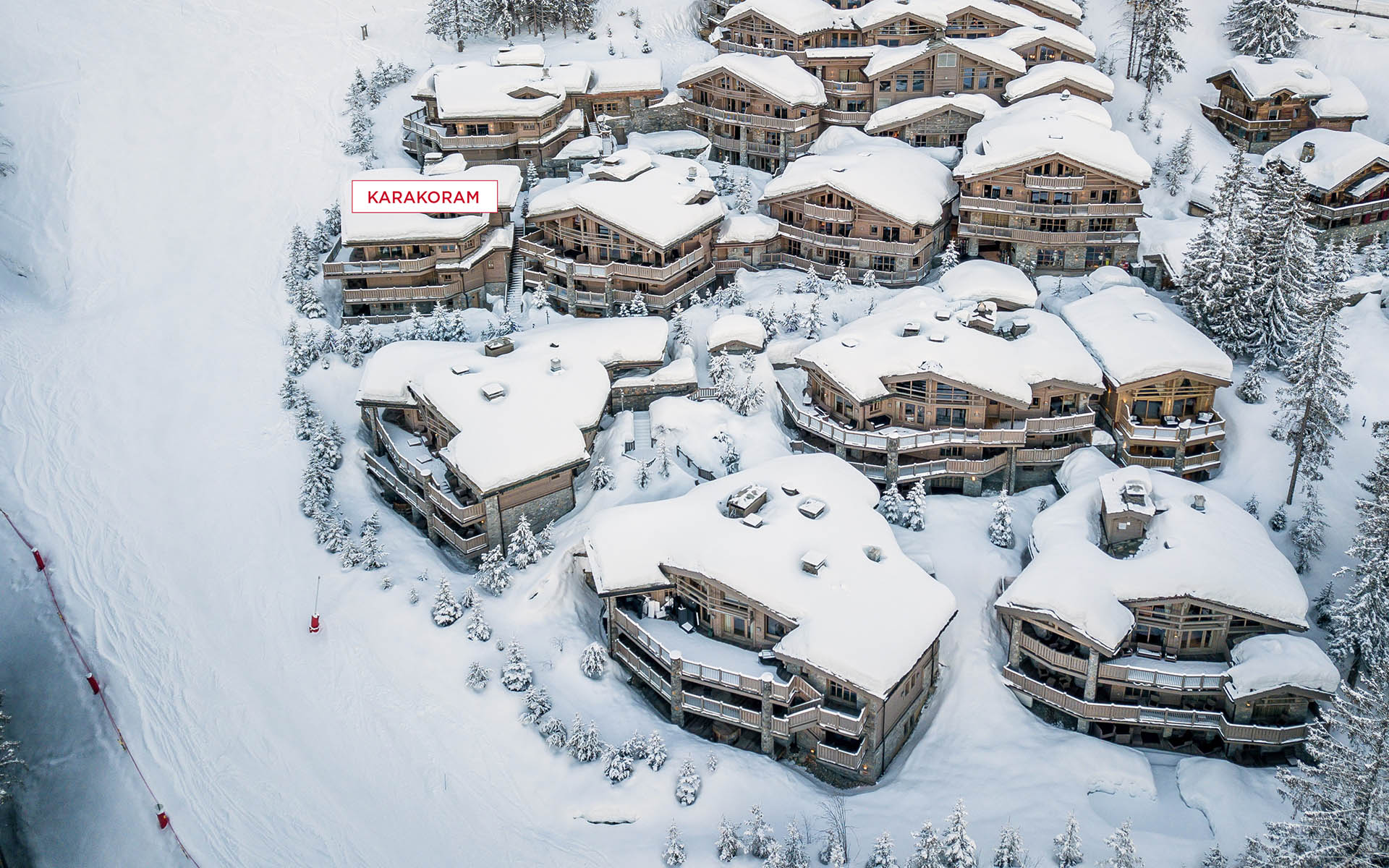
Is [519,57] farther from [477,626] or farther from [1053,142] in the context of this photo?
[477,626]

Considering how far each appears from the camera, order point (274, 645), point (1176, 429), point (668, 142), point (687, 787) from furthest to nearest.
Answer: point (668, 142) → point (1176, 429) → point (274, 645) → point (687, 787)

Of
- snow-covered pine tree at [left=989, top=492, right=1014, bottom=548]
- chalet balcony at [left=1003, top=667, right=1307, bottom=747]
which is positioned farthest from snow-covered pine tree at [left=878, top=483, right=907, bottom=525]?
chalet balcony at [left=1003, top=667, right=1307, bottom=747]

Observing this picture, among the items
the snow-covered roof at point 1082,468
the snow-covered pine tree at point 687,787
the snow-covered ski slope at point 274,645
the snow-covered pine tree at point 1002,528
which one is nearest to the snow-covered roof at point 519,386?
the snow-covered ski slope at point 274,645

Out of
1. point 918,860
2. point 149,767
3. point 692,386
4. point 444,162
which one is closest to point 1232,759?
point 918,860

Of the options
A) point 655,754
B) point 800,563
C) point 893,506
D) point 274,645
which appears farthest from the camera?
point 893,506

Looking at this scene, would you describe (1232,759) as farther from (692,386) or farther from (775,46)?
(775,46)

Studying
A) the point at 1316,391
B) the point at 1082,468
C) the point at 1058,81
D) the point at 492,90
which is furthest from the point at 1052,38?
the point at 1082,468
